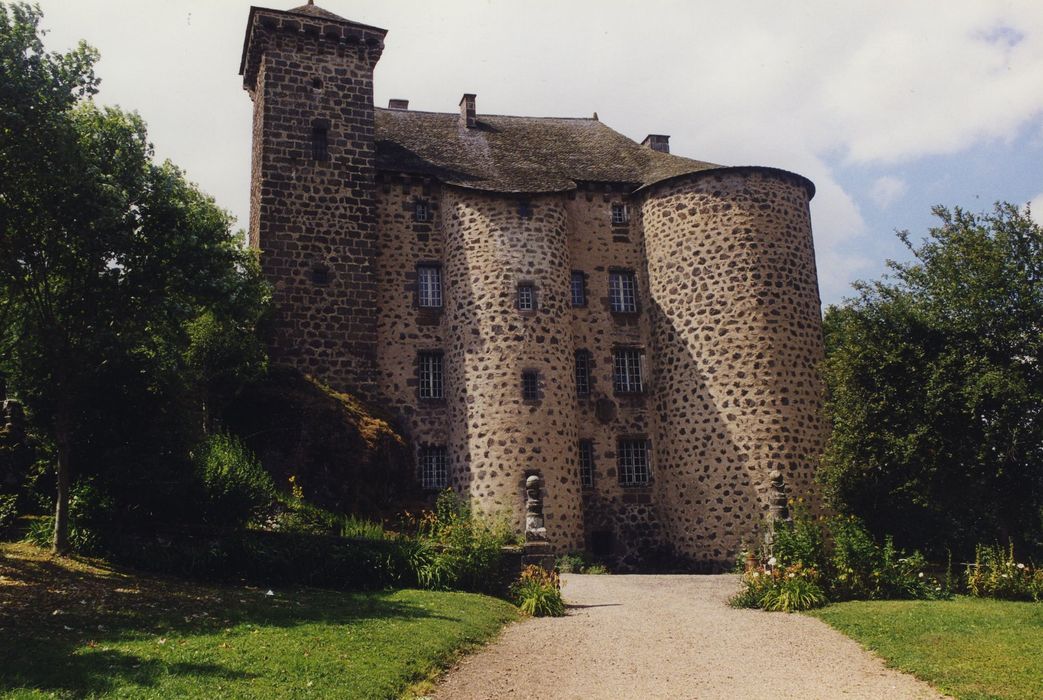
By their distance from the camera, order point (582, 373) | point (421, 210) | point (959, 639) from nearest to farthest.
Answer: point (959, 639) < point (582, 373) < point (421, 210)

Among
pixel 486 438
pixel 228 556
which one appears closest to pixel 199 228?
pixel 228 556

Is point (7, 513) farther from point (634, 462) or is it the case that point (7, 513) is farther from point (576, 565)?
point (634, 462)

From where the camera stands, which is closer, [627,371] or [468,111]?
[627,371]

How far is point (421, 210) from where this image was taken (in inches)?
1044

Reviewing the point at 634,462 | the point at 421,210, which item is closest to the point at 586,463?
the point at 634,462

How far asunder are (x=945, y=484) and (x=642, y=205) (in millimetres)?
12329

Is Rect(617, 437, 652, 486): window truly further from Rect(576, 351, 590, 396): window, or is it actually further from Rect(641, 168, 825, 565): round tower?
Rect(576, 351, 590, 396): window

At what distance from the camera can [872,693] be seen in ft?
31.0

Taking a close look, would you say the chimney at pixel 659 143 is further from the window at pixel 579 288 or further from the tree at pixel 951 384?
the tree at pixel 951 384

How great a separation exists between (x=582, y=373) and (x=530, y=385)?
2744mm

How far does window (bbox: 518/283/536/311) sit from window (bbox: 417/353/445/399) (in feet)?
10.1

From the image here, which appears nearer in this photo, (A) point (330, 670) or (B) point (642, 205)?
(A) point (330, 670)

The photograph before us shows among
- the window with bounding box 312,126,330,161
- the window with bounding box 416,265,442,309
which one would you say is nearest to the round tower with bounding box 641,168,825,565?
the window with bounding box 416,265,442,309

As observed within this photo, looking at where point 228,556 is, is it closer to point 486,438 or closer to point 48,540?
point 48,540
